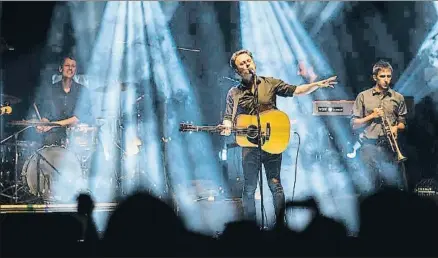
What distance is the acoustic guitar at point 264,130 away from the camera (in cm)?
643

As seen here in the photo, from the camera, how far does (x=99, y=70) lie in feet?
21.4

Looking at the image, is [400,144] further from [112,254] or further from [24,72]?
[24,72]

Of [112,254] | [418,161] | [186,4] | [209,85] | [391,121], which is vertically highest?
[186,4]

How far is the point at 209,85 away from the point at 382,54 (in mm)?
1766

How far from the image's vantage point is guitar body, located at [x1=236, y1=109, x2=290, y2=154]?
6.44m

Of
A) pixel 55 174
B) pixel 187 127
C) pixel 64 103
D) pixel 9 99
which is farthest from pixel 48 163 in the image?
pixel 187 127

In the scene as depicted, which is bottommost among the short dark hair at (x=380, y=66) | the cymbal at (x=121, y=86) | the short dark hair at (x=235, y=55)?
the cymbal at (x=121, y=86)

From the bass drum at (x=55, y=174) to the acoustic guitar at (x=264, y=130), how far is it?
110 centimetres

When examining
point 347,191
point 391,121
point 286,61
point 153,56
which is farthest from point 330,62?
point 153,56

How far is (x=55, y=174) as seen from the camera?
6.33 metres

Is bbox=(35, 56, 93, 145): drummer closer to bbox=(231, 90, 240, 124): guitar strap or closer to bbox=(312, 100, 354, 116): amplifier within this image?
bbox=(231, 90, 240, 124): guitar strap

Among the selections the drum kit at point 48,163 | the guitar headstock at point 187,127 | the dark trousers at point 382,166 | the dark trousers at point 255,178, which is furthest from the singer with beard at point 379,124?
the drum kit at point 48,163

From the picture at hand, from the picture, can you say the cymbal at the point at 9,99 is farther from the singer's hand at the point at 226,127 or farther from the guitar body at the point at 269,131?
the guitar body at the point at 269,131

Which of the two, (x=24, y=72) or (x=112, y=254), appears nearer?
(x=112, y=254)
